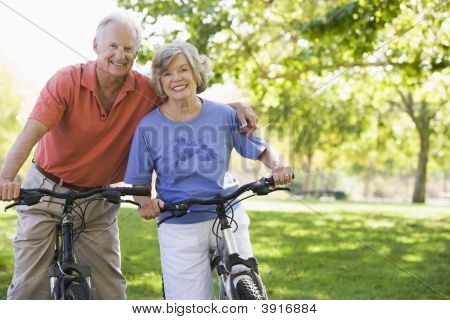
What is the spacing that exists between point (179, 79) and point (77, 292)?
3.77ft

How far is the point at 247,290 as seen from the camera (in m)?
2.93

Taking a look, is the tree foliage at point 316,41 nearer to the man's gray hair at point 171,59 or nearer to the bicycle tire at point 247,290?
the man's gray hair at point 171,59

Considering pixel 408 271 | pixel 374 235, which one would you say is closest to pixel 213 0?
pixel 374 235

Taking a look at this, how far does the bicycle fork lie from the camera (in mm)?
2988

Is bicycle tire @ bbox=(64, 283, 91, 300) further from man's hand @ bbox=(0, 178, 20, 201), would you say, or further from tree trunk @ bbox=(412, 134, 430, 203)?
tree trunk @ bbox=(412, 134, 430, 203)

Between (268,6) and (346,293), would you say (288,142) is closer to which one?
(268,6)

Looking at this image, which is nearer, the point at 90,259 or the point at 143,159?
the point at 143,159

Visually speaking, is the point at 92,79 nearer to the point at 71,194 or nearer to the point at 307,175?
the point at 71,194

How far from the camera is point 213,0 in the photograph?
424 inches

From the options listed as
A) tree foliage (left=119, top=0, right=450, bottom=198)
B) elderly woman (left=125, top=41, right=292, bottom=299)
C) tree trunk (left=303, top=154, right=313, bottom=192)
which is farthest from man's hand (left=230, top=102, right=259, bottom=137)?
tree trunk (left=303, top=154, right=313, bottom=192)

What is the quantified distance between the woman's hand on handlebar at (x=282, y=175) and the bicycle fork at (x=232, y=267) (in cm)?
29

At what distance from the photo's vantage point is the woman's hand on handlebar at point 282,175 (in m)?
3.11
